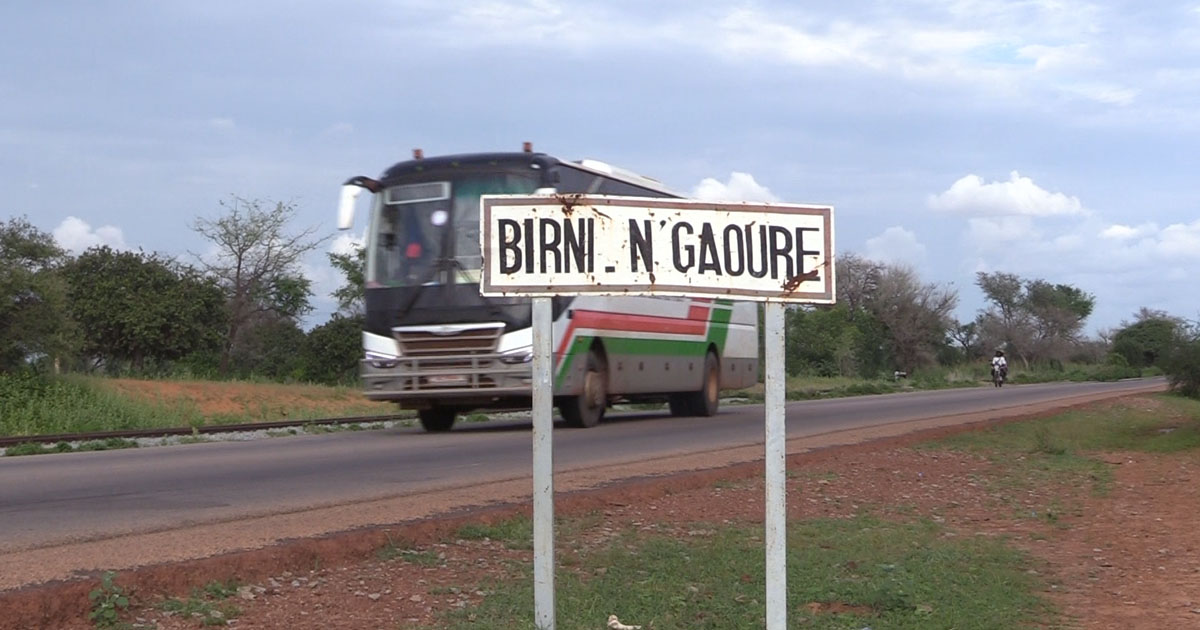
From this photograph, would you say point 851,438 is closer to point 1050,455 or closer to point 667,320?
point 1050,455

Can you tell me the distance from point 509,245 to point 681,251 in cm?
66

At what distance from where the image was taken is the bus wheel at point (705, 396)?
24469 mm

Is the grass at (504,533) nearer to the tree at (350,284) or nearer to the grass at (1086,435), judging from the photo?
the grass at (1086,435)

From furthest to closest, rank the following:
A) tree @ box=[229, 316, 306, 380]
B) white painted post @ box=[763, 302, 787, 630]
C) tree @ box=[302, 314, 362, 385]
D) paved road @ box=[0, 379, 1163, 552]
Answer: tree @ box=[229, 316, 306, 380], tree @ box=[302, 314, 362, 385], paved road @ box=[0, 379, 1163, 552], white painted post @ box=[763, 302, 787, 630]

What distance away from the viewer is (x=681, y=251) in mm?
5070

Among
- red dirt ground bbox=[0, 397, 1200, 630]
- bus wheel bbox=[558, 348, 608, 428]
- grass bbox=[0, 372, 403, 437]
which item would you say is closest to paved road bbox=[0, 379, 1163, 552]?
A: bus wheel bbox=[558, 348, 608, 428]

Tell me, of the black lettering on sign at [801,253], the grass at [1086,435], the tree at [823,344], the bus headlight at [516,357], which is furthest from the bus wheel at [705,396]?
the tree at [823,344]

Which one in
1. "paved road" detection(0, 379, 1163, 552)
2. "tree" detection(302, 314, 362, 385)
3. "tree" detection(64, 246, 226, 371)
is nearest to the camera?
"paved road" detection(0, 379, 1163, 552)

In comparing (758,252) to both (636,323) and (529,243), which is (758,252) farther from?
(636,323)

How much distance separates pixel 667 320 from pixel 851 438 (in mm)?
4676

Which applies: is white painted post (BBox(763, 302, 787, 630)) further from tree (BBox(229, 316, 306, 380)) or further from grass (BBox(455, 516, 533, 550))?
tree (BBox(229, 316, 306, 380))

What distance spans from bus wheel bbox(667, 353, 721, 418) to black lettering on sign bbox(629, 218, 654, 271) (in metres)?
19.2

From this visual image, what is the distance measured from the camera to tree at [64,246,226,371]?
40906 mm

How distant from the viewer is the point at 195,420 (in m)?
24.2
